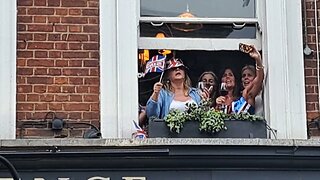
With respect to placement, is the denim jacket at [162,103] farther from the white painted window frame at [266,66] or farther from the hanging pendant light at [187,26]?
the hanging pendant light at [187,26]

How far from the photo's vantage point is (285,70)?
26.8 feet

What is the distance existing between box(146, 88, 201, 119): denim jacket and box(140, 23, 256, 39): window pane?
0.53 m

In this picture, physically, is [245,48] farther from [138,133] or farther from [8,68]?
[8,68]

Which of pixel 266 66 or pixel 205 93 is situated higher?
pixel 266 66

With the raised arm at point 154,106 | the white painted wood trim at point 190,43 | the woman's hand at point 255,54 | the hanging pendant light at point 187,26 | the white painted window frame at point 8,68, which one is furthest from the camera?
the hanging pendant light at point 187,26

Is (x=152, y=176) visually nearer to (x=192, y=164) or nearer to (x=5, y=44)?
(x=192, y=164)

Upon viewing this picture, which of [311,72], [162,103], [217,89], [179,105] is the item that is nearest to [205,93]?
[217,89]

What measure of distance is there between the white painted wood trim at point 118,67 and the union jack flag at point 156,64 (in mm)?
218

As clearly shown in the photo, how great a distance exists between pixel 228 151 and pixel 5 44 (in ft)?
7.08

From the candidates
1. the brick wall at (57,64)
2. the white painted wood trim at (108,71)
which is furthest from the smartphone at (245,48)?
the brick wall at (57,64)

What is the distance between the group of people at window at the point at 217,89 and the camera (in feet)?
27.0

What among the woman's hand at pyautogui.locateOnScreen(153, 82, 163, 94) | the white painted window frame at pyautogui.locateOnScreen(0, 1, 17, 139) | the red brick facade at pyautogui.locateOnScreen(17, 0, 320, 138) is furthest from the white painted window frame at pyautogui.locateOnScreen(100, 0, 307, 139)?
the white painted window frame at pyautogui.locateOnScreen(0, 1, 17, 139)

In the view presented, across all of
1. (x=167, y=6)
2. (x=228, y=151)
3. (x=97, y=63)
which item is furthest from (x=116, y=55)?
(x=228, y=151)

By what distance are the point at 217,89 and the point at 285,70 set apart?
653 mm
